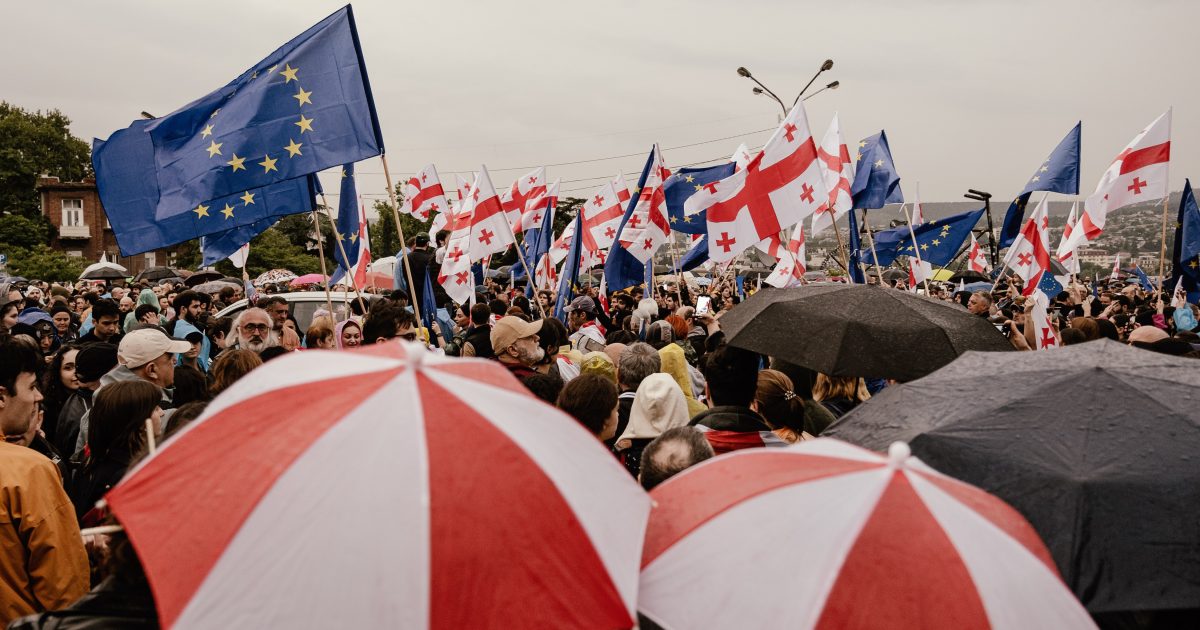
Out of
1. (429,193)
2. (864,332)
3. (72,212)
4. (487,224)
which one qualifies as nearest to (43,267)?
(72,212)

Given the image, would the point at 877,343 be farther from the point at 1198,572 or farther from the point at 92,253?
the point at 92,253

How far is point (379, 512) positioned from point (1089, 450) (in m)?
2.10

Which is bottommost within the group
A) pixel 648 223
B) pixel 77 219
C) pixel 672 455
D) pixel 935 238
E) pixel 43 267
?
pixel 935 238

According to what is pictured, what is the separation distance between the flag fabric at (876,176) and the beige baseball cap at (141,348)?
9.27 meters

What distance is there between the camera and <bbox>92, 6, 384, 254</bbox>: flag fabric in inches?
255

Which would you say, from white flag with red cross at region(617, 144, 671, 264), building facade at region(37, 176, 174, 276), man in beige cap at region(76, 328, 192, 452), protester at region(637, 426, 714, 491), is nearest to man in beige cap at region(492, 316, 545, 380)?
man in beige cap at region(76, 328, 192, 452)

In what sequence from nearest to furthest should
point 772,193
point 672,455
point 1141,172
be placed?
point 672,455 < point 772,193 < point 1141,172

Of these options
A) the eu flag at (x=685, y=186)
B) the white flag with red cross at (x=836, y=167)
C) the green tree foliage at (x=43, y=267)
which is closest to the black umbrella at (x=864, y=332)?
the white flag with red cross at (x=836, y=167)

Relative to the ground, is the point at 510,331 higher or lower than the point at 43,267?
higher

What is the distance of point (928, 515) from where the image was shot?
2137 mm

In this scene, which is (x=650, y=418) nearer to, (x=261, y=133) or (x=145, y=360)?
(x=145, y=360)

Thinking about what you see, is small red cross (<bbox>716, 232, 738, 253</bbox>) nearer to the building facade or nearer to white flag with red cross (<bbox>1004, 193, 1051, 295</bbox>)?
white flag with red cross (<bbox>1004, 193, 1051, 295</bbox>)

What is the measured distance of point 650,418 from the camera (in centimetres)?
507

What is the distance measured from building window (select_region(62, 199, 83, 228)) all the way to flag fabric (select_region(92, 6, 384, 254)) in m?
71.0
